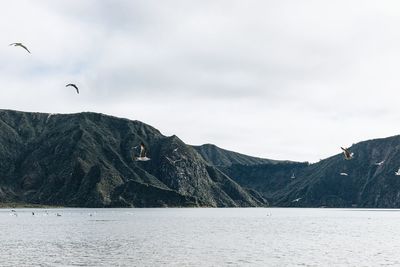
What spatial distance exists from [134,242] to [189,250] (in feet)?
74.3

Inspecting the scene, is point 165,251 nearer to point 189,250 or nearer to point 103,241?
point 189,250

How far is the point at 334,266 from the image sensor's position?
86938 mm

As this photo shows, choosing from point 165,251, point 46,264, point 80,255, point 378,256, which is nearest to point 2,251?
point 80,255

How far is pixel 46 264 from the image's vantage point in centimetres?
8506

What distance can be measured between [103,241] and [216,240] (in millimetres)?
26680

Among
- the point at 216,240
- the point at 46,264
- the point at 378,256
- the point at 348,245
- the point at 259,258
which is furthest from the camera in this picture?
the point at 216,240

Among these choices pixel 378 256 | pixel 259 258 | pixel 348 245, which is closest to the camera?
pixel 259 258

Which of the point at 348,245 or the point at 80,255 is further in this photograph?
the point at 348,245

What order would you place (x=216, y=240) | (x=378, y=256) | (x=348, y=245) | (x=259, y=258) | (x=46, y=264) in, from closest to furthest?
→ (x=46, y=264) → (x=259, y=258) → (x=378, y=256) → (x=348, y=245) → (x=216, y=240)

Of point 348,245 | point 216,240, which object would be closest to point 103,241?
point 216,240

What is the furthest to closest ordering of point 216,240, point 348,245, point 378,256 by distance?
1. point 216,240
2. point 348,245
3. point 378,256

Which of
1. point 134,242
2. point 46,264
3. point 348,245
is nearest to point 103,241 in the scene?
point 134,242

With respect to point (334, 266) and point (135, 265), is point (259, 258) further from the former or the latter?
point (135, 265)

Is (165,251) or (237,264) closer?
(237,264)
